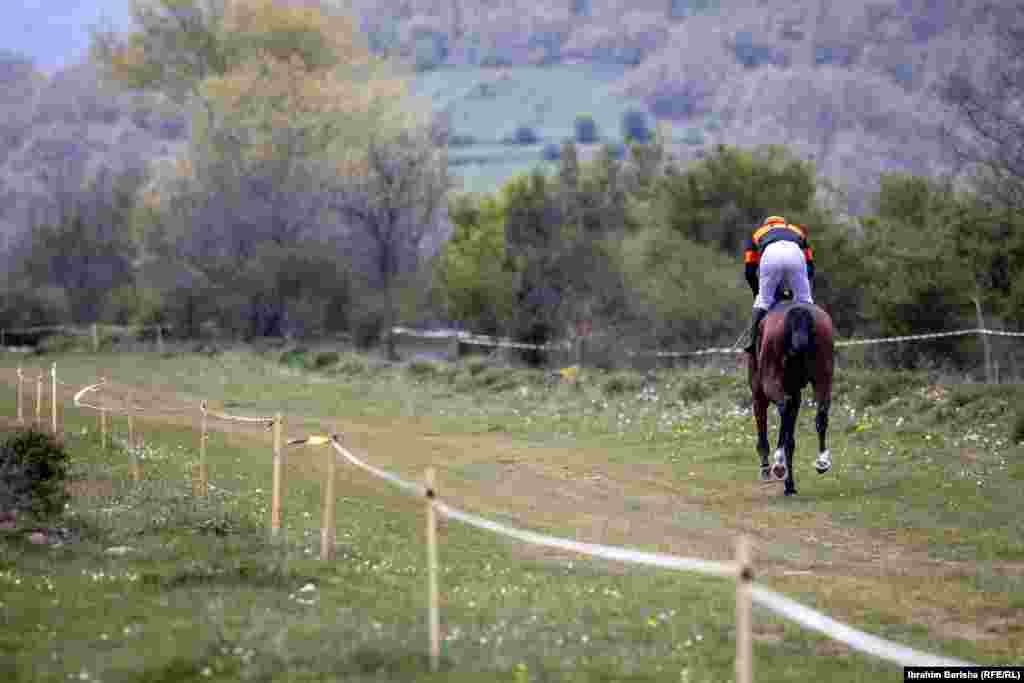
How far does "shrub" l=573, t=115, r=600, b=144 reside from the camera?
463ft

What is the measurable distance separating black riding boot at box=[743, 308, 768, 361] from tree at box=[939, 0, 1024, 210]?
15.5m

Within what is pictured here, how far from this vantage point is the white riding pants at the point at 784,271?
56.2 feet

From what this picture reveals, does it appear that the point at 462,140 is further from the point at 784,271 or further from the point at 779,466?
the point at 779,466

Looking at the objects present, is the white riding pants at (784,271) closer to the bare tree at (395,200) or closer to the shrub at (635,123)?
the bare tree at (395,200)

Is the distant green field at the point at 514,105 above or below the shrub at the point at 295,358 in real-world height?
above

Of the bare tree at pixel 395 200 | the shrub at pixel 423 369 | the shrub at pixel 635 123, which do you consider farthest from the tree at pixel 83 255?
the shrub at pixel 635 123

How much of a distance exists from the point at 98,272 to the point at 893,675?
218 feet

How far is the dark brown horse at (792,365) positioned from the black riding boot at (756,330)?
0.33 meters

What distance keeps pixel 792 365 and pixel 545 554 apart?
15.9 ft

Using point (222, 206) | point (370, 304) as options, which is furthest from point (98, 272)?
point (370, 304)

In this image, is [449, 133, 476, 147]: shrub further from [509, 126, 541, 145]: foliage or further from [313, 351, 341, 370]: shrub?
[313, 351, 341, 370]: shrub

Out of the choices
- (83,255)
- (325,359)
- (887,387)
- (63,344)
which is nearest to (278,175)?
(63,344)

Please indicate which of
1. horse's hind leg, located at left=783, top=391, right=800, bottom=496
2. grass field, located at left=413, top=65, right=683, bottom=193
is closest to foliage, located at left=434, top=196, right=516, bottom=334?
horse's hind leg, located at left=783, top=391, right=800, bottom=496

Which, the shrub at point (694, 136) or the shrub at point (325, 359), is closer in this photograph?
the shrub at point (325, 359)
